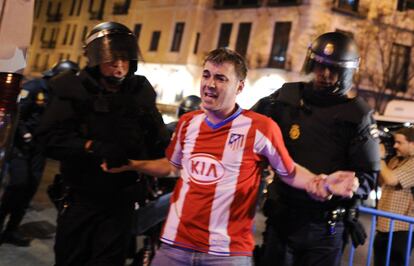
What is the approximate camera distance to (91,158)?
Result: 10.2ft

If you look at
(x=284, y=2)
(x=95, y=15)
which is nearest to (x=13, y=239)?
(x=284, y=2)

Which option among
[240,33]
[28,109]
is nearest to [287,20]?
[240,33]

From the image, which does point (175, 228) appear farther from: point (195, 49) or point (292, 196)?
point (195, 49)

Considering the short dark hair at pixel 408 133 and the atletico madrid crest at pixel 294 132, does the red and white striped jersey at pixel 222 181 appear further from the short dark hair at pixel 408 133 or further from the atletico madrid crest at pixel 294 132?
the short dark hair at pixel 408 133

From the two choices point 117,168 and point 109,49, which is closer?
point 117,168

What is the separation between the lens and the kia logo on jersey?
2.63 meters

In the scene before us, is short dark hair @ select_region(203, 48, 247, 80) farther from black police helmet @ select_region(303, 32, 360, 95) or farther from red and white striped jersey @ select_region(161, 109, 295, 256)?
black police helmet @ select_region(303, 32, 360, 95)

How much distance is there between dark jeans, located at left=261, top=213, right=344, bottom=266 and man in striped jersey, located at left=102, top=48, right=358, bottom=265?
44cm

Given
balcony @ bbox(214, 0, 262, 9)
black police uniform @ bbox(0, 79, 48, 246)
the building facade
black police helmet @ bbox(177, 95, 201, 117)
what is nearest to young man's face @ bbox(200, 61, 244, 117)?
black police uniform @ bbox(0, 79, 48, 246)

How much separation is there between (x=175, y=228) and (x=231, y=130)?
0.62 m

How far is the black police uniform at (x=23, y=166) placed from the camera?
5.38 m

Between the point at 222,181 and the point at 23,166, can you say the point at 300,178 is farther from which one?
the point at 23,166

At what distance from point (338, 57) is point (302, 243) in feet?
4.03

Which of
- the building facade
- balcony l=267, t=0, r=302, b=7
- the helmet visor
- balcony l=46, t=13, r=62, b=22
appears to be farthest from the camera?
balcony l=46, t=13, r=62, b=22
